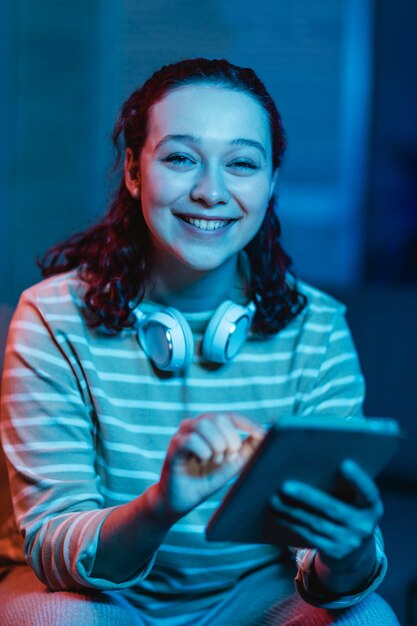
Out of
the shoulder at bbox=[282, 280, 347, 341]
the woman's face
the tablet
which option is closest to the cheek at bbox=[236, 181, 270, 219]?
the woman's face

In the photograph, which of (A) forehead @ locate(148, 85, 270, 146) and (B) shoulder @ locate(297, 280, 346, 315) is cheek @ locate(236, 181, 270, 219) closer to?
(A) forehead @ locate(148, 85, 270, 146)

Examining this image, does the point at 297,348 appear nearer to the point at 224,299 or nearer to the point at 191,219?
the point at 224,299

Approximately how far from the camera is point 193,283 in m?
1.36

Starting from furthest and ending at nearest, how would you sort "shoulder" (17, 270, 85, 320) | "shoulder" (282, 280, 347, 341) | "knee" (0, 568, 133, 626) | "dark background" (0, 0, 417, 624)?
1. "dark background" (0, 0, 417, 624)
2. "shoulder" (282, 280, 347, 341)
3. "shoulder" (17, 270, 85, 320)
4. "knee" (0, 568, 133, 626)

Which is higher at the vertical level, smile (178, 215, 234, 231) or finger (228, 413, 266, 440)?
smile (178, 215, 234, 231)

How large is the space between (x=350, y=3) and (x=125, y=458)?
8.21 feet

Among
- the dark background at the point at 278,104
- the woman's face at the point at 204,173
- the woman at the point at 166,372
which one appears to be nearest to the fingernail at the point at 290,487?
the woman at the point at 166,372

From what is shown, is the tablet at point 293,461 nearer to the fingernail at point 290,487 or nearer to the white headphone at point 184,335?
the fingernail at point 290,487

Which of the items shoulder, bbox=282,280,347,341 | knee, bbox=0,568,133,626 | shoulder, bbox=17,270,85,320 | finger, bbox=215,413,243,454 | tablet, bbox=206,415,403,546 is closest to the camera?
tablet, bbox=206,415,403,546

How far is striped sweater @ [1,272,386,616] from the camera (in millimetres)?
1235

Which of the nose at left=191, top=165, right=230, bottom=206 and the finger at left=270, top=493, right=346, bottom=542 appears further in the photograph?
the nose at left=191, top=165, right=230, bottom=206

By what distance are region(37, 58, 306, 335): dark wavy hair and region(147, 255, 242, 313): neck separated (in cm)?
3

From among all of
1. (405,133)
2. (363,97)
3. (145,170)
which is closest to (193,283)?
(145,170)

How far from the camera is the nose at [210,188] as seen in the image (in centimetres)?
126
